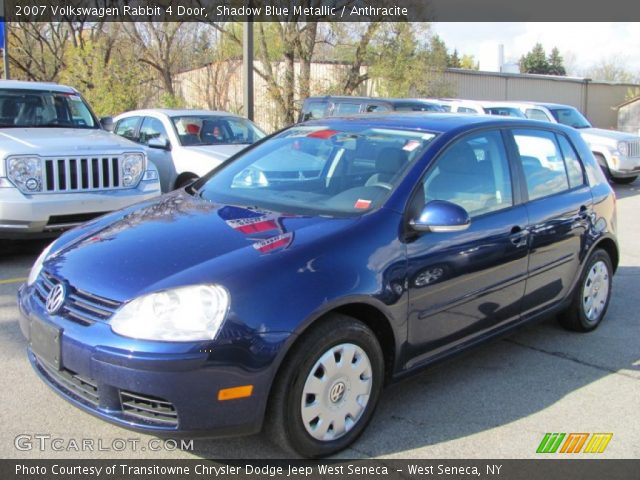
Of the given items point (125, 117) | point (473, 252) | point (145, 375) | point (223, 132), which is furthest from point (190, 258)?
point (125, 117)

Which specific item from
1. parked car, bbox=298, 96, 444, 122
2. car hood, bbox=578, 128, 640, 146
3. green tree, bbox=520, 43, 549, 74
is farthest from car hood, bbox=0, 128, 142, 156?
green tree, bbox=520, 43, 549, 74

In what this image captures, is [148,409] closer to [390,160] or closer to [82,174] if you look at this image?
[390,160]

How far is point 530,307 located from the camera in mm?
4293

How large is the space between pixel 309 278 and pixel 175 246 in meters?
0.70

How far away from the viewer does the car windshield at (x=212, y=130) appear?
951 centimetres

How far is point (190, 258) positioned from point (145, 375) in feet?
1.95

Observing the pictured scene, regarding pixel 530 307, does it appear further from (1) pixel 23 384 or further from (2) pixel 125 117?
(2) pixel 125 117

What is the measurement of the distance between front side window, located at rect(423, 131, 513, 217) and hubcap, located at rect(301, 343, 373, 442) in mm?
1029

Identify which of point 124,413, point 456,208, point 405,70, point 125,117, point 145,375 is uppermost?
point 405,70

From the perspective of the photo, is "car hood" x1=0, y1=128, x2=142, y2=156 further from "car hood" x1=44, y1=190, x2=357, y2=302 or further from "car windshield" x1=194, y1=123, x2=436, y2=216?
"car hood" x1=44, y1=190, x2=357, y2=302

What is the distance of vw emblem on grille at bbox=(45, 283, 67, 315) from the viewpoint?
2988 mm

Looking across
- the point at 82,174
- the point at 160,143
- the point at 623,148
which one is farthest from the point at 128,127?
the point at 623,148

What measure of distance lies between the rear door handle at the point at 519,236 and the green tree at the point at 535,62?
78647mm

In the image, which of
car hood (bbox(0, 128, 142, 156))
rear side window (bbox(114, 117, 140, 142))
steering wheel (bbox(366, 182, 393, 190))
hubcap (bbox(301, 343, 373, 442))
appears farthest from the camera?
rear side window (bbox(114, 117, 140, 142))
